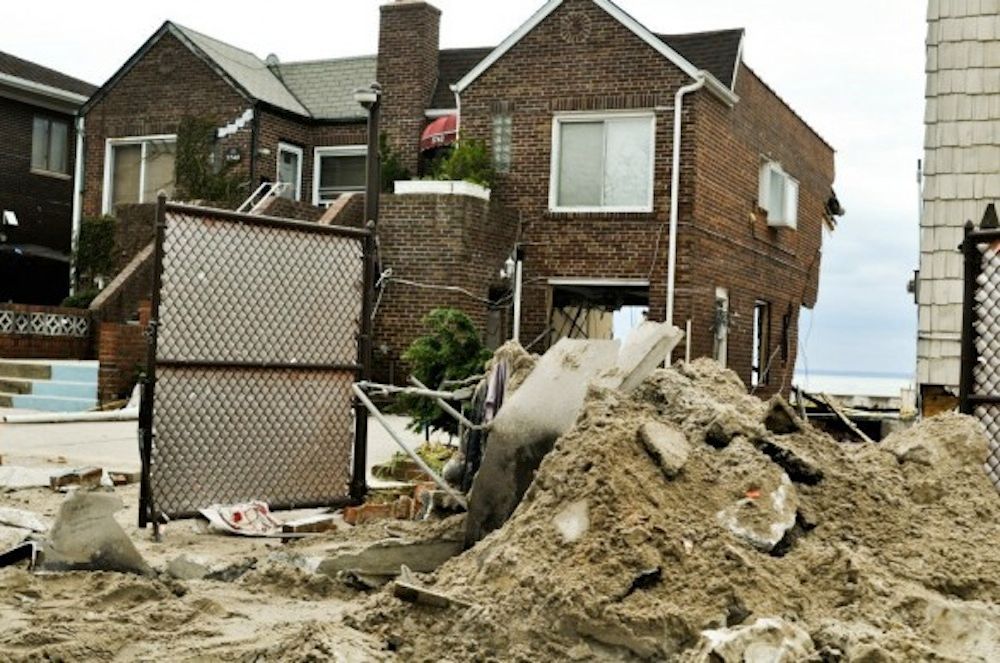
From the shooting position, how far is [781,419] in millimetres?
6586

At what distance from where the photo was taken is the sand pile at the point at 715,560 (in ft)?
15.6

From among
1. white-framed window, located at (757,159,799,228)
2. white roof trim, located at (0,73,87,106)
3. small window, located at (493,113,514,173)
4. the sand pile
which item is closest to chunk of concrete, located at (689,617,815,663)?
the sand pile

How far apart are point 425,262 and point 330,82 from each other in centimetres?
982

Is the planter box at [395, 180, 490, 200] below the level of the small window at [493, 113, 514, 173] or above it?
below

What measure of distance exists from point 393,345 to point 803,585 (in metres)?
15.3

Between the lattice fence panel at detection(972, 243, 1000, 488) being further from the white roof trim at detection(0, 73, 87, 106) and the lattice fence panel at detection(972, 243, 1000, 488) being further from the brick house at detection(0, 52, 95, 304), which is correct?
the white roof trim at detection(0, 73, 87, 106)

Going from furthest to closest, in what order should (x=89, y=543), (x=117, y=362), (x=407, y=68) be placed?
1. (x=407, y=68)
2. (x=117, y=362)
3. (x=89, y=543)

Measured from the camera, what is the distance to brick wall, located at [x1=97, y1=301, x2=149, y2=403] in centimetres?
1830

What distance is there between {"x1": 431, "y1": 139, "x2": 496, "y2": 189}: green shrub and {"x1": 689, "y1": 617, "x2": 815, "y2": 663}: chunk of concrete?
16.6 meters

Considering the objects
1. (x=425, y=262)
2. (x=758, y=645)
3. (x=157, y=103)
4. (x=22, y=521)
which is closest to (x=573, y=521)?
(x=758, y=645)

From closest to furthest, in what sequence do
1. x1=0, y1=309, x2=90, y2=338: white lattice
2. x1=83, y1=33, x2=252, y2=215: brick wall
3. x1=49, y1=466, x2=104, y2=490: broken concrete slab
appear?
x1=49, y1=466, x2=104, y2=490: broken concrete slab → x1=0, y1=309, x2=90, y2=338: white lattice → x1=83, y1=33, x2=252, y2=215: brick wall

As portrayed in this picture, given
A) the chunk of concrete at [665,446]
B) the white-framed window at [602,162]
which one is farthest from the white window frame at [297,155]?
the chunk of concrete at [665,446]

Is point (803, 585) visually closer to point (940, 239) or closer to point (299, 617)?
point (299, 617)

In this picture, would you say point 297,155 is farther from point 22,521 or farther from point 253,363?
point 22,521
